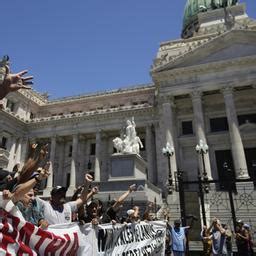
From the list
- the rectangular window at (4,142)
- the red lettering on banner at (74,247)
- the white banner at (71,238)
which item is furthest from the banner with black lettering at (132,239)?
the rectangular window at (4,142)

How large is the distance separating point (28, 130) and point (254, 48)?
108 feet

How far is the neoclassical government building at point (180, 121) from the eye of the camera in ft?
90.7

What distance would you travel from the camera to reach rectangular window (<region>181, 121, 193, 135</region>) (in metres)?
32.0

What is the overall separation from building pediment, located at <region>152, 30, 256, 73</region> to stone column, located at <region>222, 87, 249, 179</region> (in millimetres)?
4166

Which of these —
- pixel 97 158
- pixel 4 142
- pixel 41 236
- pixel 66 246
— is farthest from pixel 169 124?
pixel 41 236

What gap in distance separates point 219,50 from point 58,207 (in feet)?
95.5

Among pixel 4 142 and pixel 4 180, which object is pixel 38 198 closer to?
pixel 4 180

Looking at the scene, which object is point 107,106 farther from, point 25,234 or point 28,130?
point 25,234

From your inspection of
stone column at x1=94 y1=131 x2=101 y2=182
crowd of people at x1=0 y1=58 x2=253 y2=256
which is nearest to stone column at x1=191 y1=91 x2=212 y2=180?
stone column at x1=94 y1=131 x2=101 y2=182

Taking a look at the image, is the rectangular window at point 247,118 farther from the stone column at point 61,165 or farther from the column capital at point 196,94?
the stone column at point 61,165

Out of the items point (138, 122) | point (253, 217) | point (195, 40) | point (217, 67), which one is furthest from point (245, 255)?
point (195, 40)

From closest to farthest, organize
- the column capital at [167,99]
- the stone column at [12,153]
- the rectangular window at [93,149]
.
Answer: the column capital at [167,99]
the stone column at [12,153]
the rectangular window at [93,149]

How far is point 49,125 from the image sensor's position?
39625mm

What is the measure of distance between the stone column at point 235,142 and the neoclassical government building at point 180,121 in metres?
0.09
